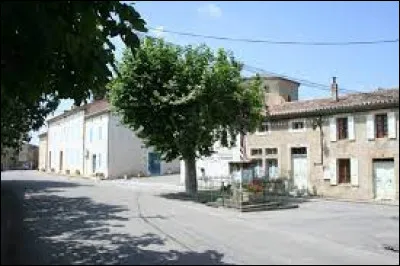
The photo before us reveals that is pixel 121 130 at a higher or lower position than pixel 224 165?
higher

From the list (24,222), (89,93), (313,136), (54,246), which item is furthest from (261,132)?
(89,93)

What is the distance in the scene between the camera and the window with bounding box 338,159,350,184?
31.2m

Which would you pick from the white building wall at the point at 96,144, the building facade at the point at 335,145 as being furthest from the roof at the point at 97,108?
the building facade at the point at 335,145

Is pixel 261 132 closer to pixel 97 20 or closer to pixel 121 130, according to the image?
pixel 121 130

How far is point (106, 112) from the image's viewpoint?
5300cm

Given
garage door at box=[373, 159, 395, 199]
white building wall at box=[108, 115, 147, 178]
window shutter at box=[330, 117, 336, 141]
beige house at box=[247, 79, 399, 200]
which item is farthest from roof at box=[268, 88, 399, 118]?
white building wall at box=[108, 115, 147, 178]

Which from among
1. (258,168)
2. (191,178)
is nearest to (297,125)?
(258,168)

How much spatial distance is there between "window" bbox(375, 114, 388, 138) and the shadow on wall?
14086mm

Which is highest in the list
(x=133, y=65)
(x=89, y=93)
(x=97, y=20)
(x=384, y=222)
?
(x=133, y=65)

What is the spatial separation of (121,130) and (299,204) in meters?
29.0

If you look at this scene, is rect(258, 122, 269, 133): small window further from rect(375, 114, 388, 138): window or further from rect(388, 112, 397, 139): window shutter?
rect(388, 112, 397, 139): window shutter

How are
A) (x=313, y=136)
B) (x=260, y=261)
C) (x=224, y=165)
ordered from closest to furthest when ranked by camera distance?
(x=260, y=261) → (x=313, y=136) → (x=224, y=165)

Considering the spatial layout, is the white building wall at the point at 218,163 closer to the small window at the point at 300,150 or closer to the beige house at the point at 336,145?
the beige house at the point at 336,145

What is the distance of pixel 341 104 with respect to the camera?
31406 mm
